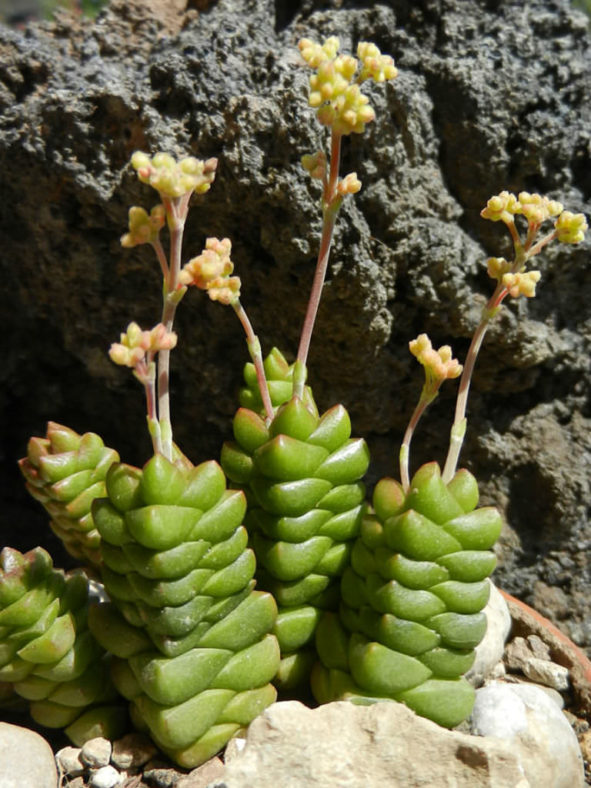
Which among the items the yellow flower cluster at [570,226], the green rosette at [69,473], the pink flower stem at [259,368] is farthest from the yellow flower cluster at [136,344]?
the yellow flower cluster at [570,226]

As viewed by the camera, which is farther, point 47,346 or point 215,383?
point 47,346

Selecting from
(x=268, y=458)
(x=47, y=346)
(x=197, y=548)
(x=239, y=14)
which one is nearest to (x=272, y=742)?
(x=197, y=548)

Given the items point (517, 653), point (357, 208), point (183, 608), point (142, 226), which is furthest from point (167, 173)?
point (517, 653)

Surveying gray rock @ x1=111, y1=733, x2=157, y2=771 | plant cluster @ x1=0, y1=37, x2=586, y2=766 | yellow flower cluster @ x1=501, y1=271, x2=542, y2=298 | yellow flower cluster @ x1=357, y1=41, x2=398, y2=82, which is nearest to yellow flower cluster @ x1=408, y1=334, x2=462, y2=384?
plant cluster @ x1=0, y1=37, x2=586, y2=766

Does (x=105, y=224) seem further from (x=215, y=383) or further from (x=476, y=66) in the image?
(x=476, y=66)

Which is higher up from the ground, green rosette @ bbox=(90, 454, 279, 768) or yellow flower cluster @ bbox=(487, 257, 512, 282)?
yellow flower cluster @ bbox=(487, 257, 512, 282)

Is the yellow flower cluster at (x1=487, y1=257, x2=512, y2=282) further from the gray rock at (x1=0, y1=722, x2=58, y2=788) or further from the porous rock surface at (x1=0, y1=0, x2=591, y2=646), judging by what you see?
the gray rock at (x1=0, y1=722, x2=58, y2=788)
